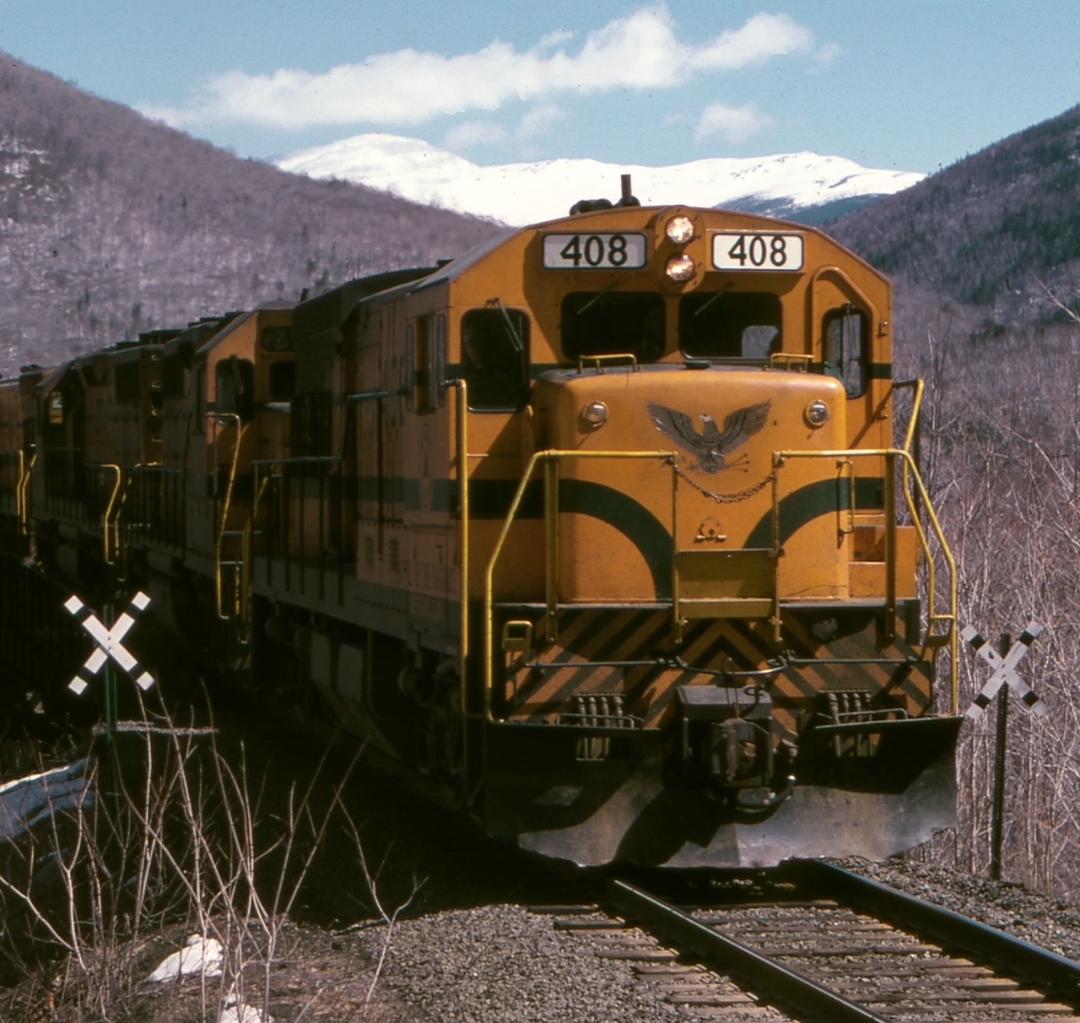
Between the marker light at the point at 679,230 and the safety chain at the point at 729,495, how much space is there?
1251mm

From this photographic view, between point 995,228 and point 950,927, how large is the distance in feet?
333

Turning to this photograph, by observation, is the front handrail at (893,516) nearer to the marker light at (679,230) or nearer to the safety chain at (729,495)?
the safety chain at (729,495)

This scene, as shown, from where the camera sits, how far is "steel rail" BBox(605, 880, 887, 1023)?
6.93 meters

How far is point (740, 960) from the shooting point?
771 cm

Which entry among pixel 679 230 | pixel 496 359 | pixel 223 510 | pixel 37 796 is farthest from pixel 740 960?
pixel 223 510

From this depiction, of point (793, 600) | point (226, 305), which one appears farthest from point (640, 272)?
point (226, 305)

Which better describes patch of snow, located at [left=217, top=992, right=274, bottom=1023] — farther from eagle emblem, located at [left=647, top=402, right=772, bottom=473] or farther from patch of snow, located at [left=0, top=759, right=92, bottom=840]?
patch of snow, located at [left=0, top=759, right=92, bottom=840]

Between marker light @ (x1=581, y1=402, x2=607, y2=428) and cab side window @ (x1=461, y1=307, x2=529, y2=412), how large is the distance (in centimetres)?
55

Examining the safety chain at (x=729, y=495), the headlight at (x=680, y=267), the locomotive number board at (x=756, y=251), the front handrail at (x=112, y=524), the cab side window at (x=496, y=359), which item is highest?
the locomotive number board at (x=756, y=251)

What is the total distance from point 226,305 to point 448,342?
10688 centimetres

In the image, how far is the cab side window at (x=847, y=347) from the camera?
9.90 meters

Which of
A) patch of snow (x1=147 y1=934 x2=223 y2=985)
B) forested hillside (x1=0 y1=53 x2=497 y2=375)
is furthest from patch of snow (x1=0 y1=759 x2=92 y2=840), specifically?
forested hillside (x1=0 y1=53 x2=497 y2=375)

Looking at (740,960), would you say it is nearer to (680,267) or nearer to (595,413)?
(595,413)

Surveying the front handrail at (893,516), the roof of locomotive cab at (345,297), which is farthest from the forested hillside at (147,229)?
the front handrail at (893,516)
